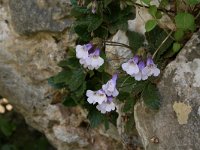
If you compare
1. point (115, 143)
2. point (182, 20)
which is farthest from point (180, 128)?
point (115, 143)

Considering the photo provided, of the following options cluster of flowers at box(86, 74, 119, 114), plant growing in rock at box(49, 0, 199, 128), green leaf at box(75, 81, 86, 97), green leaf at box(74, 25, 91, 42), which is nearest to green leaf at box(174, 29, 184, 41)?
plant growing in rock at box(49, 0, 199, 128)

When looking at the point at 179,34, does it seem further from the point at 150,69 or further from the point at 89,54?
the point at 89,54

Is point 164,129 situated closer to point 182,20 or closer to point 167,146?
point 167,146

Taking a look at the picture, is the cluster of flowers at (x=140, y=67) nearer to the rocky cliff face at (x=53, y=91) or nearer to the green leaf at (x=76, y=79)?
the rocky cliff face at (x=53, y=91)

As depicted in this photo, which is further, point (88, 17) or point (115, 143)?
point (115, 143)

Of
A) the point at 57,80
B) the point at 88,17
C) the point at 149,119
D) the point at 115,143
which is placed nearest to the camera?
the point at 149,119

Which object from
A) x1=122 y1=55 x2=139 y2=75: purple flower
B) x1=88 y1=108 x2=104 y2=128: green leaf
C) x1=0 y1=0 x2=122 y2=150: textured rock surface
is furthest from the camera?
x1=0 y1=0 x2=122 y2=150: textured rock surface

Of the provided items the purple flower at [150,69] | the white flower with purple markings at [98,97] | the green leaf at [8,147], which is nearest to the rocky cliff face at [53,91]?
the purple flower at [150,69]

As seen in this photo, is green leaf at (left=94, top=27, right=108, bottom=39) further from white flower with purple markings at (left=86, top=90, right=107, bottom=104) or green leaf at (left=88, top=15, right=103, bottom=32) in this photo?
white flower with purple markings at (left=86, top=90, right=107, bottom=104)
